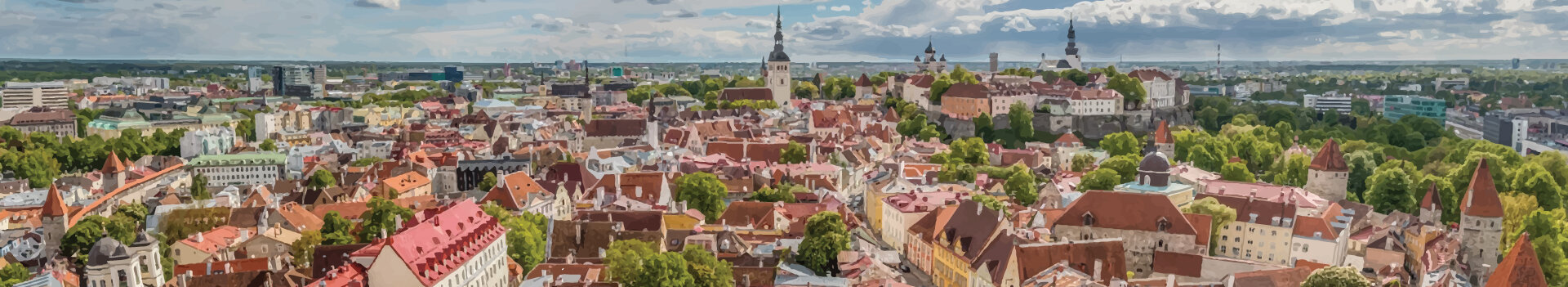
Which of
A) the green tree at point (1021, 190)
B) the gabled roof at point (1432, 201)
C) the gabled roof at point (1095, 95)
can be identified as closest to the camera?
the gabled roof at point (1432, 201)

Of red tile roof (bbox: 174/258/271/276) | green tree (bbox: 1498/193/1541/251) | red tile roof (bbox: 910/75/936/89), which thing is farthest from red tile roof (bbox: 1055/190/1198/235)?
red tile roof (bbox: 910/75/936/89)

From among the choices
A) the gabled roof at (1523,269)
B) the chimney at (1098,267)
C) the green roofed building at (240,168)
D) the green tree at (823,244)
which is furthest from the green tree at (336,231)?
the gabled roof at (1523,269)

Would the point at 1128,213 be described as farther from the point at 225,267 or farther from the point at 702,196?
the point at 225,267

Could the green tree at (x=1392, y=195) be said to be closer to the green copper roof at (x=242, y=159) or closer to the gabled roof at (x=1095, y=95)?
the gabled roof at (x=1095, y=95)

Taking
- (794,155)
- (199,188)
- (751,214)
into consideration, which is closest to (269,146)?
(199,188)

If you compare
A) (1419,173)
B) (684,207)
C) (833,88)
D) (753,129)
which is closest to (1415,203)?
(1419,173)

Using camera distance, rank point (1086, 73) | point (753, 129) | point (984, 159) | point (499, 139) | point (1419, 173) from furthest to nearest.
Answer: point (1086, 73)
point (753, 129)
point (499, 139)
point (984, 159)
point (1419, 173)

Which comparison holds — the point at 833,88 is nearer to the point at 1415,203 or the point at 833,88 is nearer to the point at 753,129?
the point at 753,129
